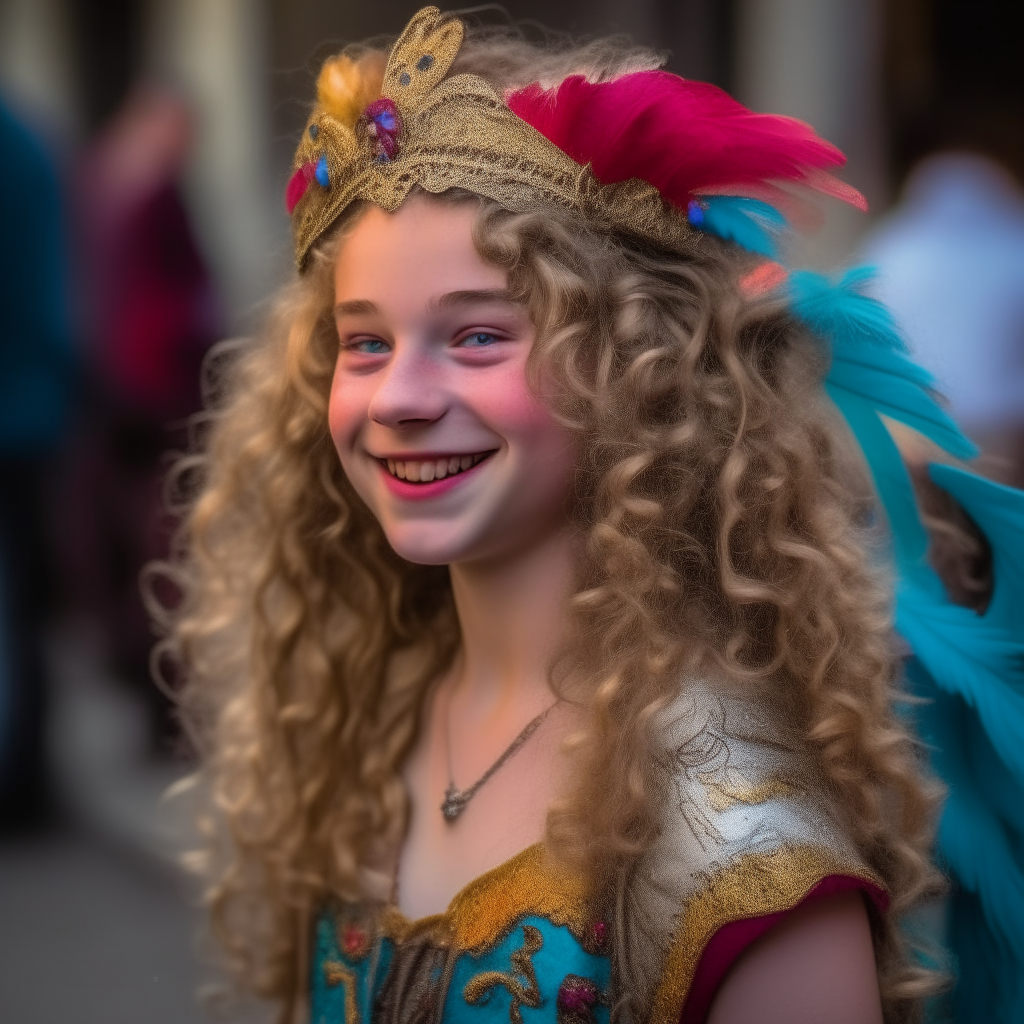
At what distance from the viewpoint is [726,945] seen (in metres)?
1.22

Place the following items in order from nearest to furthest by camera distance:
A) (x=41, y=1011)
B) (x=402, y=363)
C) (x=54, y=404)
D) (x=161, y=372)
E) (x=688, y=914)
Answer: (x=688, y=914), (x=402, y=363), (x=41, y=1011), (x=54, y=404), (x=161, y=372)

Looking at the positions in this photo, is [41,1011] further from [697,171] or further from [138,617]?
[697,171]

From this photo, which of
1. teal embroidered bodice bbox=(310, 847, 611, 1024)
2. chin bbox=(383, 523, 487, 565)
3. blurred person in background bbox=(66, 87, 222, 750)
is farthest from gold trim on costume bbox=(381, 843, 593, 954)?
blurred person in background bbox=(66, 87, 222, 750)

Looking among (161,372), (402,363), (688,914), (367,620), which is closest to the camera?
(688,914)

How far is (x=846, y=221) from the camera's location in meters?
3.99

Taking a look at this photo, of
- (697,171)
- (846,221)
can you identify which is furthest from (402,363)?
(846,221)

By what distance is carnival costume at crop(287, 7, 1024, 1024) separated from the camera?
1.26m

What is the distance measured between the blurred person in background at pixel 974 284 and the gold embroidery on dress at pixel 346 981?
230 cm

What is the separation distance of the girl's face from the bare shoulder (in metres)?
0.52

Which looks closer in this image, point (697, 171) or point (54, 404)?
point (697, 171)

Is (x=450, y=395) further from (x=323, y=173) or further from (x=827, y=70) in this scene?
(x=827, y=70)

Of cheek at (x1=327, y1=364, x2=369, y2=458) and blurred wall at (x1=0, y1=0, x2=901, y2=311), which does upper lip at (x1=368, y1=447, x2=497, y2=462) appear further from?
blurred wall at (x1=0, y1=0, x2=901, y2=311)

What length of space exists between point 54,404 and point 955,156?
266 centimetres

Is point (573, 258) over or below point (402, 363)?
over
